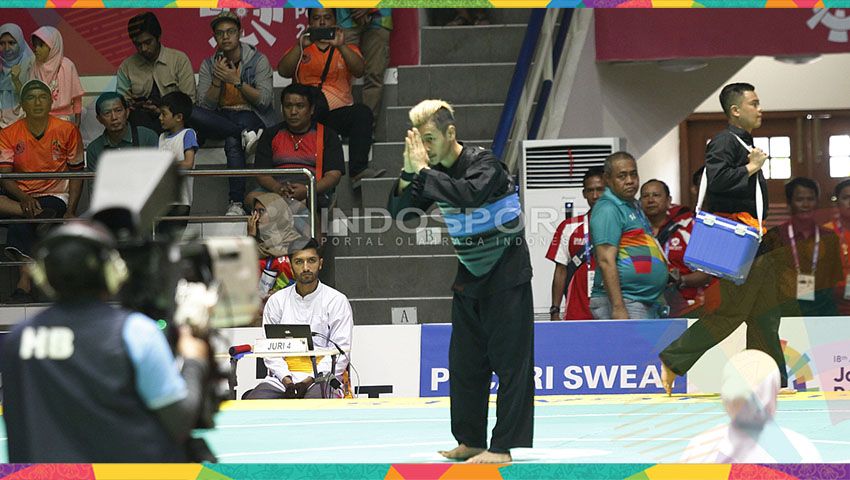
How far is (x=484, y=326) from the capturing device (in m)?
6.02

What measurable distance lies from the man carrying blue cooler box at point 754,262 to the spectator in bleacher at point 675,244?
206cm

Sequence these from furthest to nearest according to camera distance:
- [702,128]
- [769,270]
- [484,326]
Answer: [702,128] → [769,270] → [484,326]

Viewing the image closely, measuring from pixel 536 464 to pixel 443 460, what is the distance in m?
0.81

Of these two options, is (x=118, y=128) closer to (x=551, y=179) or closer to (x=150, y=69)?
(x=150, y=69)

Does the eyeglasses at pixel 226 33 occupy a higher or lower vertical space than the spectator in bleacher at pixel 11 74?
higher

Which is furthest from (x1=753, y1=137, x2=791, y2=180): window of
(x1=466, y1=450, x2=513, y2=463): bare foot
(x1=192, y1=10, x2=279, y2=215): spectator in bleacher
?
(x1=466, y1=450, x2=513, y2=463): bare foot

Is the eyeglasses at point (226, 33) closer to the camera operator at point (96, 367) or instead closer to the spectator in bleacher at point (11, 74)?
the spectator in bleacher at point (11, 74)

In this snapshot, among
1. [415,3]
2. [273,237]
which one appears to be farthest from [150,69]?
[415,3]

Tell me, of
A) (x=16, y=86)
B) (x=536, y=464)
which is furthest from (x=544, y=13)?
(x=536, y=464)

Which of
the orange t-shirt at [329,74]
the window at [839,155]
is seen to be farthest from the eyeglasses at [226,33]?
the window at [839,155]

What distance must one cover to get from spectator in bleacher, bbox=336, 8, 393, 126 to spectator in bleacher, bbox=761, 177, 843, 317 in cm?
364

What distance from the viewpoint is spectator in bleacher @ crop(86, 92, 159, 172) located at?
11281 mm

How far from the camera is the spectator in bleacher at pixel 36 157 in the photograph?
37.2 ft

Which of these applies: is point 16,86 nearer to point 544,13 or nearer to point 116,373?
point 544,13
